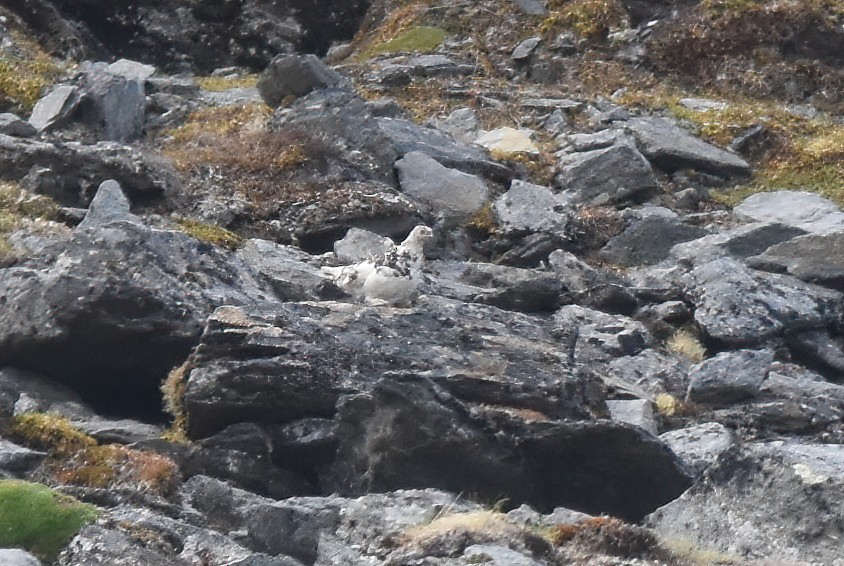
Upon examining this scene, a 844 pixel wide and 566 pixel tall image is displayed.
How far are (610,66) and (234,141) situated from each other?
10755 millimetres

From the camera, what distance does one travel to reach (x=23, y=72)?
26.2 m

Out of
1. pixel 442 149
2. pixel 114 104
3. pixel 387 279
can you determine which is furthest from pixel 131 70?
pixel 387 279

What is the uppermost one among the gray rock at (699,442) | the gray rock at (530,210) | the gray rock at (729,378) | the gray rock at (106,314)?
the gray rock at (106,314)

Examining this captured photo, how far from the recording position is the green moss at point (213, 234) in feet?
58.9

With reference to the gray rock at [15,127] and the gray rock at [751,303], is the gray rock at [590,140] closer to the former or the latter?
the gray rock at [751,303]

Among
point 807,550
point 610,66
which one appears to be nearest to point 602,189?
point 610,66

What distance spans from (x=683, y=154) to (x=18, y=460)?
16.3m

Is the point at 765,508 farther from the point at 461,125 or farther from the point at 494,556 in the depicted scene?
the point at 461,125

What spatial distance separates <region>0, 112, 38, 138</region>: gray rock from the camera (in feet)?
69.8

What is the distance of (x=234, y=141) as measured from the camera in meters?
22.8

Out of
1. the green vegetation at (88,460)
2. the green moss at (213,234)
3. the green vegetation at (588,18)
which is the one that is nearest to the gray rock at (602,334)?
the green moss at (213,234)

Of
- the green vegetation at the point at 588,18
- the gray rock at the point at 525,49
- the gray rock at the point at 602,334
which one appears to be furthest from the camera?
the green vegetation at the point at 588,18

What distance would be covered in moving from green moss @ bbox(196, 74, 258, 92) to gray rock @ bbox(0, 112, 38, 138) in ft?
21.6

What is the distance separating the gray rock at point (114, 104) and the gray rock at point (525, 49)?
9532 mm
